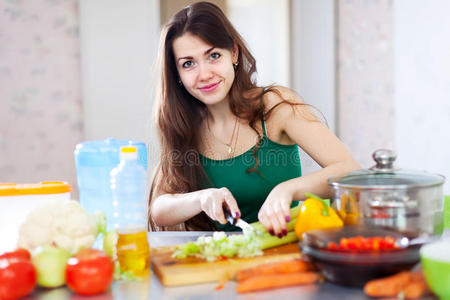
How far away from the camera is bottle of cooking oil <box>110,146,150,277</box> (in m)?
1.03

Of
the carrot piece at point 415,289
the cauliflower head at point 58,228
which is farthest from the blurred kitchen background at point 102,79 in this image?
the carrot piece at point 415,289

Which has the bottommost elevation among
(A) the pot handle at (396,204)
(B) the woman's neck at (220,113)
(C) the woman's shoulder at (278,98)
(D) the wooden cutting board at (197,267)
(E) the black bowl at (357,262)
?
(D) the wooden cutting board at (197,267)

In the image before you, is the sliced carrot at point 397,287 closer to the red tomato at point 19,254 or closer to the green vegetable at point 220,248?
the green vegetable at point 220,248

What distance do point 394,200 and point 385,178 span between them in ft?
0.22

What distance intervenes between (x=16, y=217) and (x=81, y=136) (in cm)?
208

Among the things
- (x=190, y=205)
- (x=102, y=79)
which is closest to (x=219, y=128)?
(x=190, y=205)

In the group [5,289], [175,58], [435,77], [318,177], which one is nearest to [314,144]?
[318,177]

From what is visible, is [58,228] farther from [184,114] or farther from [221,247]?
[184,114]

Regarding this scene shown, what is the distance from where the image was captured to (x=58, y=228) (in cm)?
97

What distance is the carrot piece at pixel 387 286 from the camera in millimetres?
800

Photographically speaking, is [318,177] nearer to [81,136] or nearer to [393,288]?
[393,288]

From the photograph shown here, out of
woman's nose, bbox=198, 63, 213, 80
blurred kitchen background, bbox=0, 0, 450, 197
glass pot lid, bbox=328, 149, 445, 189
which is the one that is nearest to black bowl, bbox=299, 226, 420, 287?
glass pot lid, bbox=328, 149, 445, 189

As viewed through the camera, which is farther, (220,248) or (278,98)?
(278,98)

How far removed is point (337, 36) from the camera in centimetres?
372
